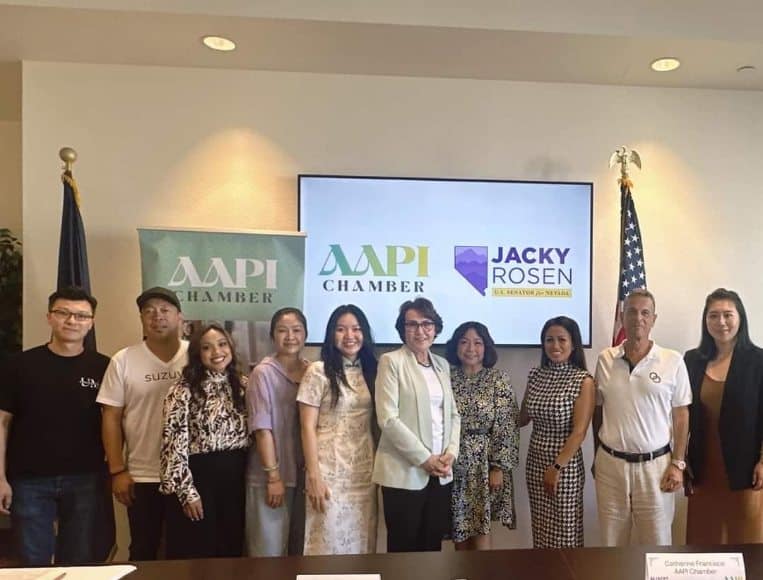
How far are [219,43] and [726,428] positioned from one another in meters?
3.01

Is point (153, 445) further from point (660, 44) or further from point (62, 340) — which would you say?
point (660, 44)

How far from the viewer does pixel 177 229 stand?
9.58ft

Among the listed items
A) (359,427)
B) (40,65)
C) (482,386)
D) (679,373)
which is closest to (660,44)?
(679,373)

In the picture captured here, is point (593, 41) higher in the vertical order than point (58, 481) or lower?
higher

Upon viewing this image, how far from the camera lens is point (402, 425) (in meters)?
2.35

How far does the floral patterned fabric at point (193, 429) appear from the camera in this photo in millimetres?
2254

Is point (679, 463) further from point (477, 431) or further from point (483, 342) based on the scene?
point (483, 342)

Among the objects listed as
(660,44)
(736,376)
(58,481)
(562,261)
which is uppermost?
(660,44)

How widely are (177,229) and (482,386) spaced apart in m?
1.67

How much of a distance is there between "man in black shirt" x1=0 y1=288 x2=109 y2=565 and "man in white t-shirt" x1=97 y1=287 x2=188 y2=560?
0.24ft

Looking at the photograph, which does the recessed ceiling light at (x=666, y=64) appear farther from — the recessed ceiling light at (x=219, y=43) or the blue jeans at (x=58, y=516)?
the blue jeans at (x=58, y=516)

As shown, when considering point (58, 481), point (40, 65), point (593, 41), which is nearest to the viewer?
point (58, 481)

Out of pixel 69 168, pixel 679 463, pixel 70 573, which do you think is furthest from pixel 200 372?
pixel 679 463

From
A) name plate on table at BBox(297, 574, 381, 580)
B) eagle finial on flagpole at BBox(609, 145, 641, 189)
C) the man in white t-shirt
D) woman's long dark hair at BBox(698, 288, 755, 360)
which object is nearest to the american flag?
eagle finial on flagpole at BBox(609, 145, 641, 189)
